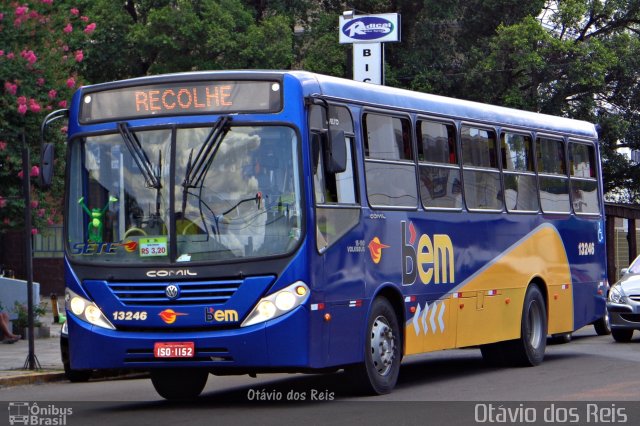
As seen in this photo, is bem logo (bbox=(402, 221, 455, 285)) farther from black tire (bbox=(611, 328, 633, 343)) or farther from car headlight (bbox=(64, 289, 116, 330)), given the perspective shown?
black tire (bbox=(611, 328, 633, 343))

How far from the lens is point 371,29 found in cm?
2922

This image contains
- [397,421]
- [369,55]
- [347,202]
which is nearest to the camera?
[397,421]

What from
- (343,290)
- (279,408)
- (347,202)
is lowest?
(279,408)

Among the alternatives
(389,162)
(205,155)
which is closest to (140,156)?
(205,155)

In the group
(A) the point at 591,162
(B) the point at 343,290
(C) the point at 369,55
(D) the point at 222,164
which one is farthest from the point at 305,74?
(C) the point at 369,55

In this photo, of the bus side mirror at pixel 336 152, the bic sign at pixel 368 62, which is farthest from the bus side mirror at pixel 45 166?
the bic sign at pixel 368 62

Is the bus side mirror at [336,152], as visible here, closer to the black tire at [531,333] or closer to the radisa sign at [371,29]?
the black tire at [531,333]

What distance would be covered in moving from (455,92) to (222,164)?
25.9 meters

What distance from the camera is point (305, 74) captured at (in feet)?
41.0

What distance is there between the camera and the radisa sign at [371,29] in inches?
1137

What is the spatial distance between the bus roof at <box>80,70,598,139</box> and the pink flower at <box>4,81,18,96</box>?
1041 centimetres

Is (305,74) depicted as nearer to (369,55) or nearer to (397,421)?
(397,421)

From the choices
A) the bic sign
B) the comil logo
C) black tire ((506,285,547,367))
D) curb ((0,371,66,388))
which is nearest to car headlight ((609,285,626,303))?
black tire ((506,285,547,367))

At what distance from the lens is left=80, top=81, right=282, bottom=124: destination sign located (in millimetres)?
12281
